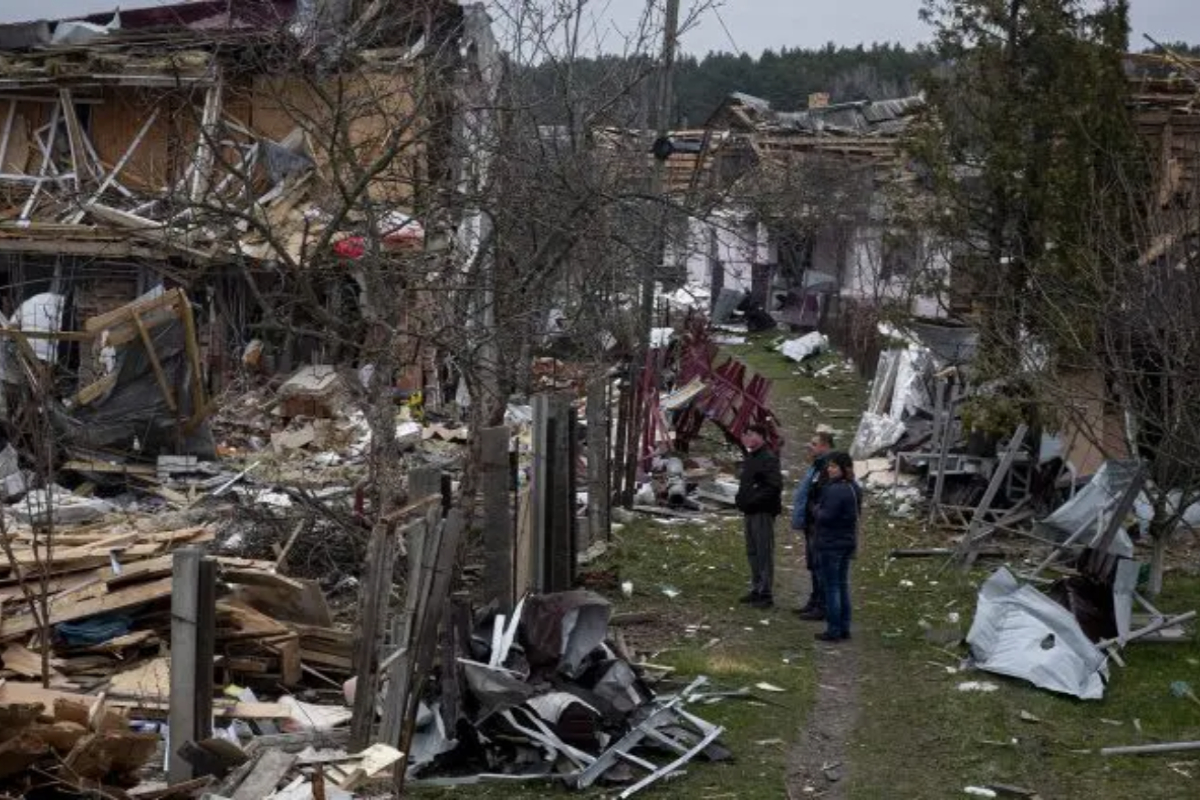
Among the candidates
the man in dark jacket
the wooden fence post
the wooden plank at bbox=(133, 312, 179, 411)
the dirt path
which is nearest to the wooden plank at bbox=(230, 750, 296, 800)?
the dirt path

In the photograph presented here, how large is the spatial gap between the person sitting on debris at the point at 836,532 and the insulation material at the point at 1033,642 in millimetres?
1062

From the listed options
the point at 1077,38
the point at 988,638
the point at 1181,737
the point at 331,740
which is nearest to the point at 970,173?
the point at 1077,38

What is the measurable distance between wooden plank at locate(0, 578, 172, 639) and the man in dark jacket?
16.1 feet

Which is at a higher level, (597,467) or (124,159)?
(124,159)

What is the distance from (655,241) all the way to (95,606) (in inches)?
269

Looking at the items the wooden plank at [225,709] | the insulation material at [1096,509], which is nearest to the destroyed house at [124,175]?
the insulation material at [1096,509]

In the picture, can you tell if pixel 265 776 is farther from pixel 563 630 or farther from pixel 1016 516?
pixel 1016 516

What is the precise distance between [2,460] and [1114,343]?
12.7 meters

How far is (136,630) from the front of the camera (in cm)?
1134

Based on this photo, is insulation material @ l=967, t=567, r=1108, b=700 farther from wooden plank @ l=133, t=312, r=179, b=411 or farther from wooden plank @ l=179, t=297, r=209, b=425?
wooden plank @ l=133, t=312, r=179, b=411

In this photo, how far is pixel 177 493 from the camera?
18.9 metres

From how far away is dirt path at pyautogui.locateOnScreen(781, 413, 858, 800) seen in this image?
952cm

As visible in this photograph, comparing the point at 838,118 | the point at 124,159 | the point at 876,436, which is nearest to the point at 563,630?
the point at 876,436

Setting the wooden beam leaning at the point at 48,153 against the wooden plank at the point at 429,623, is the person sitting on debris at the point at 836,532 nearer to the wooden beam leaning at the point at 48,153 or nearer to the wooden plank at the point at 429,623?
the wooden plank at the point at 429,623
